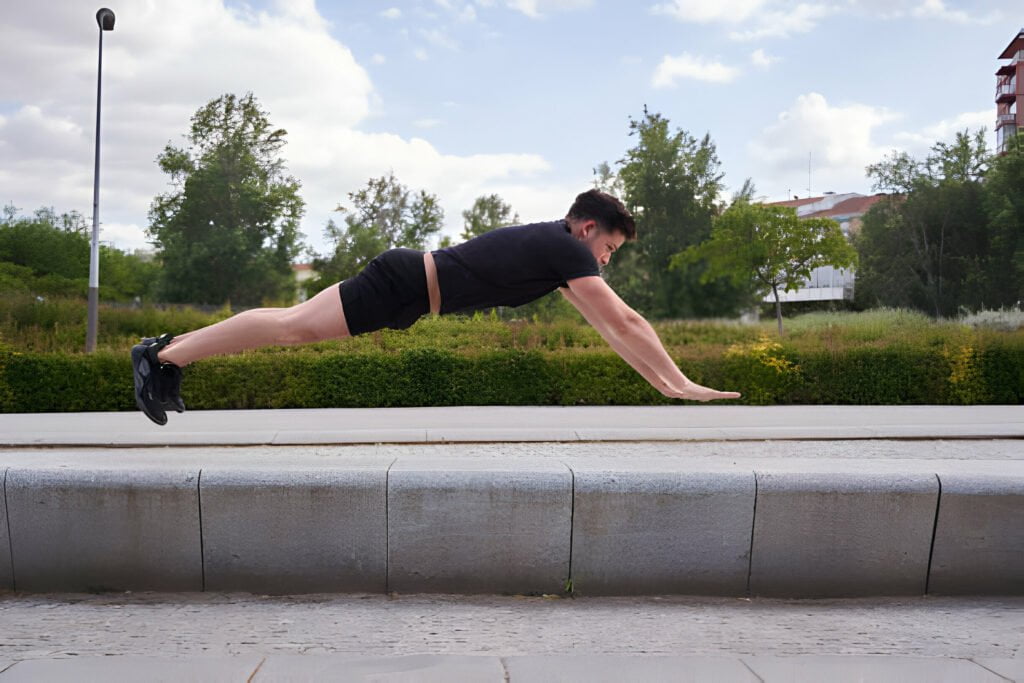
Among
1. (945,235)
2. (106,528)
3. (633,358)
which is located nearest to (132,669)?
(106,528)

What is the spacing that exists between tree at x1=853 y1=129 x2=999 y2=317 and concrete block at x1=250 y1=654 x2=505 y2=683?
3615 cm

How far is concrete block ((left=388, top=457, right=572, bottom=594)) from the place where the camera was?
5.20 metres

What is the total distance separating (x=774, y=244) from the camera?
29000 mm

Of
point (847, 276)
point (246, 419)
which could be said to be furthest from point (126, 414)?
point (847, 276)

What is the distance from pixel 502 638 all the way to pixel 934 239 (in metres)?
39.1

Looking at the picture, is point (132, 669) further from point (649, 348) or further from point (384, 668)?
point (649, 348)

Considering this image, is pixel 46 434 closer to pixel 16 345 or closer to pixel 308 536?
pixel 16 345

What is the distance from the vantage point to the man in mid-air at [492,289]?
4.02 meters

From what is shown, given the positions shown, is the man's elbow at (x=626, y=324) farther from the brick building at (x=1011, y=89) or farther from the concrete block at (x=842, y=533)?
the brick building at (x=1011, y=89)

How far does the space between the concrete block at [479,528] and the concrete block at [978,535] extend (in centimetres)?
224

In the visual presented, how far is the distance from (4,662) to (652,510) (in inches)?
133

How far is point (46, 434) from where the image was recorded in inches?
493

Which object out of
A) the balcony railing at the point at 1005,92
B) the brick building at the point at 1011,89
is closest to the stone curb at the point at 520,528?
the brick building at the point at 1011,89

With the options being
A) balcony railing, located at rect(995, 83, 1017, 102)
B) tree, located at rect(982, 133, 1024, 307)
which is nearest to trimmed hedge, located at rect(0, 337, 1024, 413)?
tree, located at rect(982, 133, 1024, 307)
